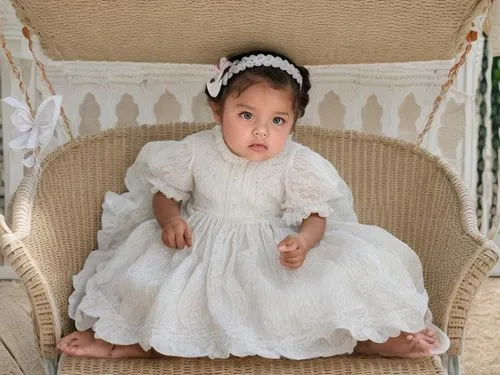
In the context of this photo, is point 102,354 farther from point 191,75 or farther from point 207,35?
point 191,75

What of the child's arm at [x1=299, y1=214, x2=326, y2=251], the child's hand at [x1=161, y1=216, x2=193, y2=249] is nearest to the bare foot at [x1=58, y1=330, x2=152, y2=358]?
the child's hand at [x1=161, y1=216, x2=193, y2=249]

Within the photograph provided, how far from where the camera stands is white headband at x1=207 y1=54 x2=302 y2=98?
1.90 meters

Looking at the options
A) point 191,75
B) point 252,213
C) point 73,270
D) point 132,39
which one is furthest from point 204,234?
point 191,75

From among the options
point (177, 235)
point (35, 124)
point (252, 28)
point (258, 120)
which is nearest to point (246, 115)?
point (258, 120)

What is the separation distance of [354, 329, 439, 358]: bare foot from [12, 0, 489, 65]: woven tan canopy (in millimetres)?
629

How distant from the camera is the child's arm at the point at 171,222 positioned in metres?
1.86

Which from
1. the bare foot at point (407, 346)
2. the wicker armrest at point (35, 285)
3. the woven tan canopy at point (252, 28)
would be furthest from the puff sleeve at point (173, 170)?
the bare foot at point (407, 346)

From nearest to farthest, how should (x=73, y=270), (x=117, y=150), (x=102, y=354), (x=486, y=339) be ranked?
1. (x=102, y=354)
2. (x=73, y=270)
3. (x=117, y=150)
4. (x=486, y=339)

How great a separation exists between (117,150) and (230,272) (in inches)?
22.5

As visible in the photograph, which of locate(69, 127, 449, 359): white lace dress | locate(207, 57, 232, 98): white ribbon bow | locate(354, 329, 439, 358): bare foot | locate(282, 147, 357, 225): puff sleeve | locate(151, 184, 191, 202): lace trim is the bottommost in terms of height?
locate(354, 329, 439, 358): bare foot

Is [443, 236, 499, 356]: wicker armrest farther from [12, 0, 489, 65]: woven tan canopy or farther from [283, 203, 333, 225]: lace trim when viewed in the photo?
[12, 0, 489, 65]: woven tan canopy

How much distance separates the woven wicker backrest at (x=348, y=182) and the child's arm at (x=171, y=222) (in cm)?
19

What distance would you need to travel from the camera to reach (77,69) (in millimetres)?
2586

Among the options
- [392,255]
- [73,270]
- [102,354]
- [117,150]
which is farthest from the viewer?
[117,150]
